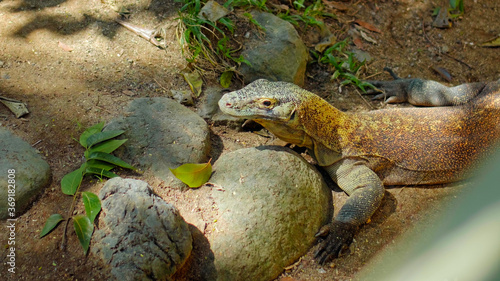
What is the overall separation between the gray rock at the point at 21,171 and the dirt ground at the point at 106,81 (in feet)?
0.28

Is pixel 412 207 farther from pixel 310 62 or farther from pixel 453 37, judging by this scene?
pixel 453 37

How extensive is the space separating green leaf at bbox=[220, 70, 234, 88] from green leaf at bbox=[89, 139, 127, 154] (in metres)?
1.72

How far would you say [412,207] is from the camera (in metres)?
3.95

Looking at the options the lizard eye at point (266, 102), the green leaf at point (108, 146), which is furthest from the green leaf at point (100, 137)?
the lizard eye at point (266, 102)

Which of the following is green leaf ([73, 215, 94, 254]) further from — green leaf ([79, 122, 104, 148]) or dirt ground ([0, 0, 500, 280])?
green leaf ([79, 122, 104, 148])

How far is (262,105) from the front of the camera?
3.76m

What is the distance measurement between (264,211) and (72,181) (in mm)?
1714

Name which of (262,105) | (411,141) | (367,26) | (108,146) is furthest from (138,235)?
(367,26)

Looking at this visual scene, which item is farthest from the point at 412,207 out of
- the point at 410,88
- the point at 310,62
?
the point at 310,62

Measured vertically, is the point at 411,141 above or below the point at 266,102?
below

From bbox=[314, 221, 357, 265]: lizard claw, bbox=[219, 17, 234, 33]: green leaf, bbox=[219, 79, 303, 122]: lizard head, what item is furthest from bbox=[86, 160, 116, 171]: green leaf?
bbox=[219, 17, 234, 33]: green leaf

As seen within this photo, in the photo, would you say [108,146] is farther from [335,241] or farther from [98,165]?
[335,241]

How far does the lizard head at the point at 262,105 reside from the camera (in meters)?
3.73

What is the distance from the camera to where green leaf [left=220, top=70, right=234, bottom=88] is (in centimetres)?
479
